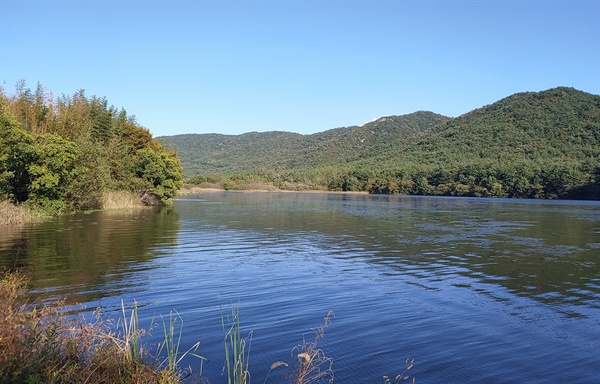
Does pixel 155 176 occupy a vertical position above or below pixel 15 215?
above

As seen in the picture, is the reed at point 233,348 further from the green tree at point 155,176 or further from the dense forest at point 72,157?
the green tree at point 155,176

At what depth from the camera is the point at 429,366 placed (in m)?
8.56

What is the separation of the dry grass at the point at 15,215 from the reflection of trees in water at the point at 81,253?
178cm

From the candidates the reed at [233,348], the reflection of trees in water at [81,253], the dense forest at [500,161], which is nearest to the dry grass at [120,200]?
the reflection of trees in water at [81,253]

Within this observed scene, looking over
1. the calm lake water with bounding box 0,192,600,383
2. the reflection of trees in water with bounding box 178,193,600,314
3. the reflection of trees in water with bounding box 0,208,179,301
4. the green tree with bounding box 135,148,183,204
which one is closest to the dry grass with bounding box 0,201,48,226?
the reflection of trees in water with bounding box 0,208,179,301

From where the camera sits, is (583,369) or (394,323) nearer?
(583,369)

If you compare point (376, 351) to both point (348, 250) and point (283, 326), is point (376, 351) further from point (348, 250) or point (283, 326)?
point (348, 250)

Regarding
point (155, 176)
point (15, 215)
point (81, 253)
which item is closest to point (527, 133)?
point (155, 176)

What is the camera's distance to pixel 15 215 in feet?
104

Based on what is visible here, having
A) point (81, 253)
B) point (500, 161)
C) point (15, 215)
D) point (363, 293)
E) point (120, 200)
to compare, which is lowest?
point (363, 293)

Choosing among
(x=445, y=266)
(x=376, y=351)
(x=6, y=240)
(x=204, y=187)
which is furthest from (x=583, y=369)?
(x=204, y=187)

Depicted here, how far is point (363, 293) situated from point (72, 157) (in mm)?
32401

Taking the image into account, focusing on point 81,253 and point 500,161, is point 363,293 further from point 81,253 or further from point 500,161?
point 500,161

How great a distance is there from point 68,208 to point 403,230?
1200 inches
